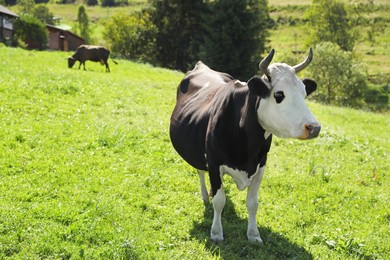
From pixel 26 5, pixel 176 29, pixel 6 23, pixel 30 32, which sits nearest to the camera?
pixel 176 29

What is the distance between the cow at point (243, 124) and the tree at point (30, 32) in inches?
2075

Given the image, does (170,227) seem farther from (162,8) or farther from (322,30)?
(322,30)

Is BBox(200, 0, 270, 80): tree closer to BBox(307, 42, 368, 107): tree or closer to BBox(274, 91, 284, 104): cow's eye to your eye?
BBox(307, 42, 368, 107): tree

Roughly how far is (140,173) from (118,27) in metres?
51.0

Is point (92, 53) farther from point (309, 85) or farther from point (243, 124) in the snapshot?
point (309, 85)

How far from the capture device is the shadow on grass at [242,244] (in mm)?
6109

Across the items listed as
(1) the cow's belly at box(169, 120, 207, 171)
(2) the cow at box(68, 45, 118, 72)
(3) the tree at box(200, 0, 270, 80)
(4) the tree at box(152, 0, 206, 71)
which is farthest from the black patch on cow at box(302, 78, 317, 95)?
(4) the tree at box(152, 0, 206, 71)

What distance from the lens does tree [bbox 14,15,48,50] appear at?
53625 mm

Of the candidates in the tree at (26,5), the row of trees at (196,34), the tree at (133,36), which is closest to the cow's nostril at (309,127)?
the row of trees at (196,34)

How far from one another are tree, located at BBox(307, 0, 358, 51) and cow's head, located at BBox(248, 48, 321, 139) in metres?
68.5

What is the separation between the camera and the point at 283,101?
4973 mm

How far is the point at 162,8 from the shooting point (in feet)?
168

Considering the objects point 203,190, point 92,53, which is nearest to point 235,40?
point 92,53

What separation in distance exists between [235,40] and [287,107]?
3924 cm
